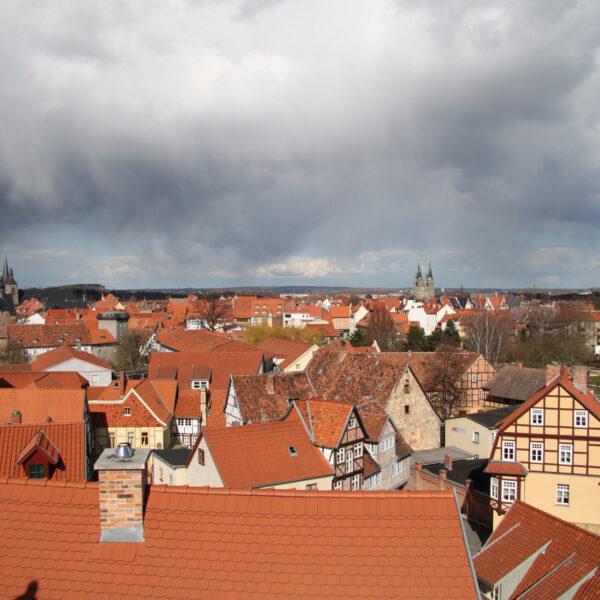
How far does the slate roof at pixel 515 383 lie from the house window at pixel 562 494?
24.2 metres

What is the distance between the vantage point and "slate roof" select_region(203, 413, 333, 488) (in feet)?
84.3

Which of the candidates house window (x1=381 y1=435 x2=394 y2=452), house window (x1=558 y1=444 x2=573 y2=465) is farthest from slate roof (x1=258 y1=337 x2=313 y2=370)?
house window (x1=558 y1=444 x2=573 y2=465)

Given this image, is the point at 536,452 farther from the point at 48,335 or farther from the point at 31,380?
the point at 48,335

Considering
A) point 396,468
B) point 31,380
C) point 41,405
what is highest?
point 41,405

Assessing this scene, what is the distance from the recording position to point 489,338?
284 feet

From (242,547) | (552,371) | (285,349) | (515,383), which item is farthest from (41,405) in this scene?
(515,383)

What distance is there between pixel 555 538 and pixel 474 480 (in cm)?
1339

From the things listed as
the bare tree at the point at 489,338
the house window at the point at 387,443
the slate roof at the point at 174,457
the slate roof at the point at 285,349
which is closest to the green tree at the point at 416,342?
the bare tree at the point at 489,338

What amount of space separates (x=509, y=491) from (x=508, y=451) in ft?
6.80

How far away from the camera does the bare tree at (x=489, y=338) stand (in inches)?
3263

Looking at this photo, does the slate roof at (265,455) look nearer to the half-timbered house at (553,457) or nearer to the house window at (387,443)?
the house window at (387,443)

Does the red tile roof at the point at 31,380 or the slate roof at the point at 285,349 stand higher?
the red tile roof at the point at 31,380

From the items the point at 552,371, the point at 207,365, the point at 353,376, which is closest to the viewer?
the point at 552,371

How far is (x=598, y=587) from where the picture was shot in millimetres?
17094
